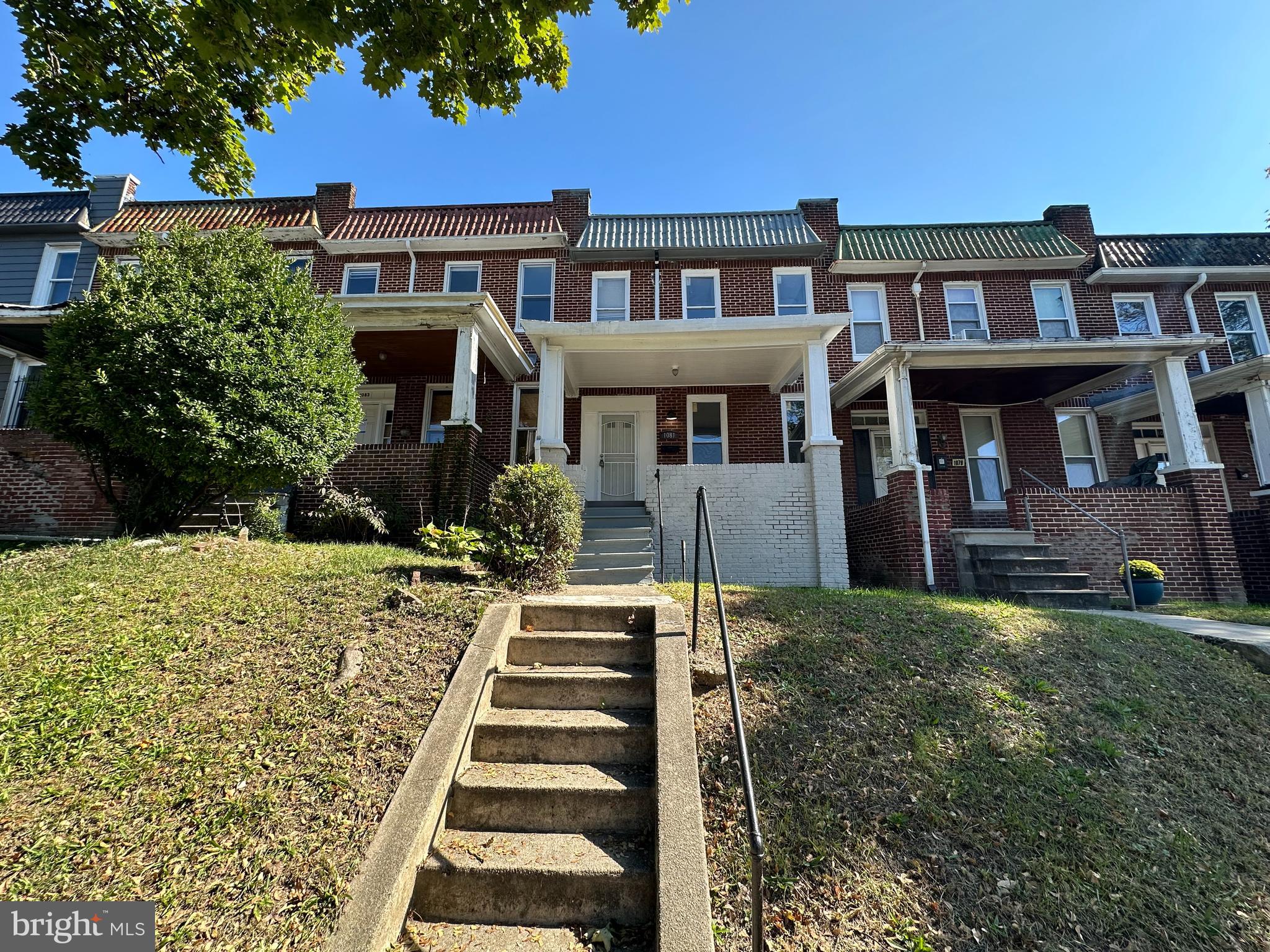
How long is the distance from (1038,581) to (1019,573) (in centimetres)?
24

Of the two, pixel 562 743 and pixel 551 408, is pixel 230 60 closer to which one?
pixel 551 408

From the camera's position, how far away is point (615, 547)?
7.95 meters

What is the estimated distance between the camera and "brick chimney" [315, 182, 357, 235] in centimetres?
1295

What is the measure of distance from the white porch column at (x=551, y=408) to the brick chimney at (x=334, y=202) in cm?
801

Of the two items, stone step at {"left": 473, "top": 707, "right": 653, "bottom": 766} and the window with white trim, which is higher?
the window with white trim

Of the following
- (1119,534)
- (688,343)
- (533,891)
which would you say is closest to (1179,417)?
(1119,534)

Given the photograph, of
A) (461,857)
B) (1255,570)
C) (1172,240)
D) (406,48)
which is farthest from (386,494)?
(1172,240)

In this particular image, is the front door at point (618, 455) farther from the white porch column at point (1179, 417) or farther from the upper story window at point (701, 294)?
the white porch column at point (1179, 417)

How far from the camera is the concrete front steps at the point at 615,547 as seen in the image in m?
7.08

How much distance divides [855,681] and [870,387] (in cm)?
737

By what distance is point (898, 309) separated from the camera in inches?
481

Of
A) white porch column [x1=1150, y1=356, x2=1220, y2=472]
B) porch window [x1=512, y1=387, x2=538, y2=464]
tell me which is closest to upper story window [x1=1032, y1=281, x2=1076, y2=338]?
white porch column [x1=1150, y1=356, x2=1220, y2=472]

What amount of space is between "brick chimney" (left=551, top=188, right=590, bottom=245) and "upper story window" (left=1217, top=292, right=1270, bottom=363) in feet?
47.0

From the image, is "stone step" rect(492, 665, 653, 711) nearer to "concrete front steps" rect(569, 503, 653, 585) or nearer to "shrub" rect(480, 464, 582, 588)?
"shrub" rect(480, 464, 582, 588)
